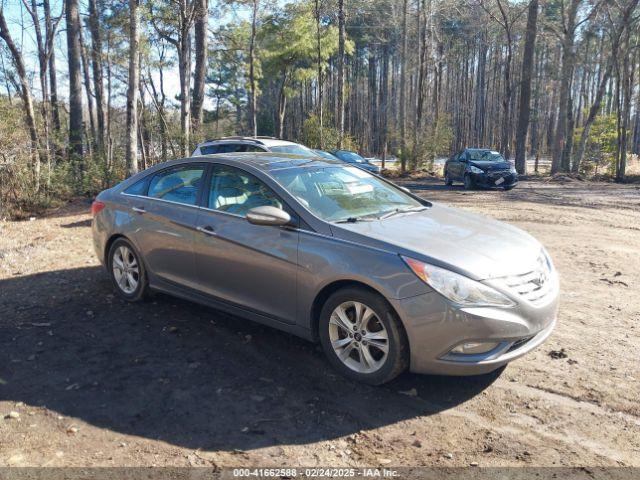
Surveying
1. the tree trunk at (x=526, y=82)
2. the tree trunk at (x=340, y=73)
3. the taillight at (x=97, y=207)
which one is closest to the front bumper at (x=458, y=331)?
the taillight at (x=97, y=207)

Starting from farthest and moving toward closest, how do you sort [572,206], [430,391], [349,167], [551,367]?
Result: [572,206] < [349,167] < [551,367] < [430,391]

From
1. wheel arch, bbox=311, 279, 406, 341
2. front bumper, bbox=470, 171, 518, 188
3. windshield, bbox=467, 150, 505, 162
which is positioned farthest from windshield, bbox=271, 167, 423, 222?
windshield, bbox=467, 150, 505, 162

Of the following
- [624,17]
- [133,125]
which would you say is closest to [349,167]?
[133,125]

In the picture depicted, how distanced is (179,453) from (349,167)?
3243 mm

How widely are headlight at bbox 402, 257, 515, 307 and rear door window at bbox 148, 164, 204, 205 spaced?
8.34 ft

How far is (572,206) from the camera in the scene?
48.4 feet

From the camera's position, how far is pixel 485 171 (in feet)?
65.2

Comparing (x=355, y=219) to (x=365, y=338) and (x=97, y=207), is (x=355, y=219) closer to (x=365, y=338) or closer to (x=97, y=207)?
(x=365, y=338)

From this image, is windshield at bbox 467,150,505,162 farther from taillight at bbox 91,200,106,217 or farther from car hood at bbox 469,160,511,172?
taillight at bbox 91,200,106,217

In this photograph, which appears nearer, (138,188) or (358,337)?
(358,337)

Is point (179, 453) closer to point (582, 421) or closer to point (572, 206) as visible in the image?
point (582, 421)

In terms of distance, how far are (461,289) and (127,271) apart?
3.76 meters

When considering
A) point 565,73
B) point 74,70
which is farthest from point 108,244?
point 565,73

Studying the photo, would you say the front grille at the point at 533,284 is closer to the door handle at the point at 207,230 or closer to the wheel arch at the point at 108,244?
the door handle at the point at 207,230
